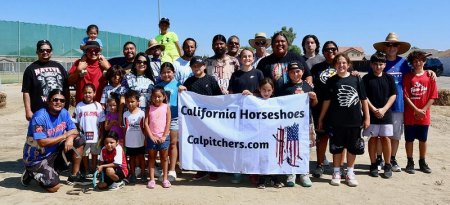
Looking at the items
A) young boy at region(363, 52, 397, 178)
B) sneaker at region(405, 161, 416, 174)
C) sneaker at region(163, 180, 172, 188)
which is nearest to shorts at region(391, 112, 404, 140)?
young boy at region(363, 52, 397, 178)

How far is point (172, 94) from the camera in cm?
611

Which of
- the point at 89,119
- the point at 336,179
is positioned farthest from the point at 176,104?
the point at 336,179

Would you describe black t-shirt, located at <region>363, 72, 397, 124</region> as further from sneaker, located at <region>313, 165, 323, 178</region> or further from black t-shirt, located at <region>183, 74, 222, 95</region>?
black t-shirt, located at <region>183, 74, 222, 95</region>

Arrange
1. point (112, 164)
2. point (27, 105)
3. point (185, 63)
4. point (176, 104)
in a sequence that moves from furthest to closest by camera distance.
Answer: point (185, 63) → point (27, 105) → point (176, 104) → point (112, 164)

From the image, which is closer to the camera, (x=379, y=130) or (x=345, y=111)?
(x=345, y=111)

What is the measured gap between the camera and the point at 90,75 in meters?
6.43

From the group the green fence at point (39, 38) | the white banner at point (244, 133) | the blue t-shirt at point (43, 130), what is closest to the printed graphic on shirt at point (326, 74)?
the white banner at point (244, 133)

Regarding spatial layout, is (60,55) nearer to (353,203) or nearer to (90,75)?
(90,75)

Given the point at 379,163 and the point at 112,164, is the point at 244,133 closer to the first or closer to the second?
the point at 112,164

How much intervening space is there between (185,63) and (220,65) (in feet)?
2.45

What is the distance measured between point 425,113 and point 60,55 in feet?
92.8

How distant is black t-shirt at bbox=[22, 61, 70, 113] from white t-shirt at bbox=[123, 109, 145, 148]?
1470 mm

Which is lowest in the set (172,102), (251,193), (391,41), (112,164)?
(251,193)

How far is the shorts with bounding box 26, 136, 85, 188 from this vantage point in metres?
5.55
